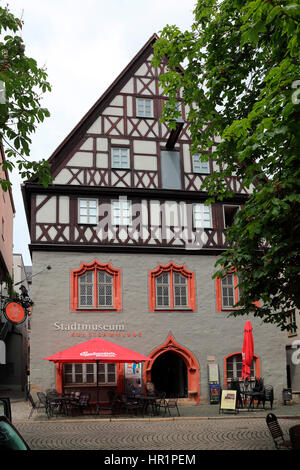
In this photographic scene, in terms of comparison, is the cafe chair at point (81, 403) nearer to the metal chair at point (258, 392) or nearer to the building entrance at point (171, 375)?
the building entrance at point (171, 375)

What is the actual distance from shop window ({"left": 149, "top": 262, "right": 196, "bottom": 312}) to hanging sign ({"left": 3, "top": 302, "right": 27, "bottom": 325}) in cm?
533

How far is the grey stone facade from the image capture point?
21.3m

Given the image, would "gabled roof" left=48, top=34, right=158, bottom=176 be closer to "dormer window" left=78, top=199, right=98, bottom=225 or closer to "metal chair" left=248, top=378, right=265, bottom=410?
"dormer window" left=78, top=199, right=98, bottom=225

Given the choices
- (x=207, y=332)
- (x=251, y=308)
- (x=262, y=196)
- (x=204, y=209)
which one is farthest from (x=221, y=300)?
(x=262, y=196)

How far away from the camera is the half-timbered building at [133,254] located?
21.7m

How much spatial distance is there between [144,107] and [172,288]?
8.31 m

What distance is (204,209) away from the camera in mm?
24125

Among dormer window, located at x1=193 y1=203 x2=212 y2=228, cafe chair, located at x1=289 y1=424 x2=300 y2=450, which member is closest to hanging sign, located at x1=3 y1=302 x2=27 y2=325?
dormer window, located at x1=193 y1=203 x2=212 y2=228

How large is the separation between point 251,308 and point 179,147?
1446cm

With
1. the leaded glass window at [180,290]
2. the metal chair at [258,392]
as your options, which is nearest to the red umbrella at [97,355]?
the metal chair at [258,392]

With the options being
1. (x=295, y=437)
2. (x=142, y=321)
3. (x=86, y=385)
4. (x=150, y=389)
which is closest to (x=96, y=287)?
(x=142, y=321)

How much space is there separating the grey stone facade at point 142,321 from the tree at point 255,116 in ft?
34.8

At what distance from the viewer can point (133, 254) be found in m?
22.9

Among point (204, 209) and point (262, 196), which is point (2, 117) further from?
point (204, 209)
